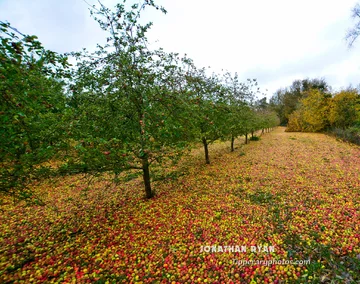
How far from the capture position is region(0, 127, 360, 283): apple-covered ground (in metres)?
3.35

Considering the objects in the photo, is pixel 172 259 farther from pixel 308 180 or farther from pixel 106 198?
pixel 308 180

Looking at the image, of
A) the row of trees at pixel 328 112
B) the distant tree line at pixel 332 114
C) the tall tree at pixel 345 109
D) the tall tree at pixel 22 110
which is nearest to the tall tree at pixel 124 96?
the tall tree at pixel 22 110

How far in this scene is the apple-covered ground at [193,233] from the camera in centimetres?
335

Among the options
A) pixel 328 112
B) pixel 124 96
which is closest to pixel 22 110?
pixel 124 96

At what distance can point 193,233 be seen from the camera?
4.50 meters

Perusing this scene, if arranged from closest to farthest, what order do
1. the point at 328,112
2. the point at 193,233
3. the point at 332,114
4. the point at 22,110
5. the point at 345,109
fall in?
the point at 22,110
the point at 193,233
the point at 345,109
the point at 332,114
the point at 328,112

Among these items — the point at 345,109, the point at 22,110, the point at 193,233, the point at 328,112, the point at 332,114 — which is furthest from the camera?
the point at 328,112

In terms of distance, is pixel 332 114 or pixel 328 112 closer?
pixel 332 114

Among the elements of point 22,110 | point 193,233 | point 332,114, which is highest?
point 22,110

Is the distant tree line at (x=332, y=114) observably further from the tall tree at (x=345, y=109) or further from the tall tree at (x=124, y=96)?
the tall tree at (x=124, y=96)

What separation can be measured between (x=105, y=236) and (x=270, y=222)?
474 centimetres

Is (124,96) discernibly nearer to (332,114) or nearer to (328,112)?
(332,114)

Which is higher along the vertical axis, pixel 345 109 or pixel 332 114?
pixel 345 109

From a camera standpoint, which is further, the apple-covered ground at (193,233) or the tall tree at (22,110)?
the apple-covered ground at (193,233)
